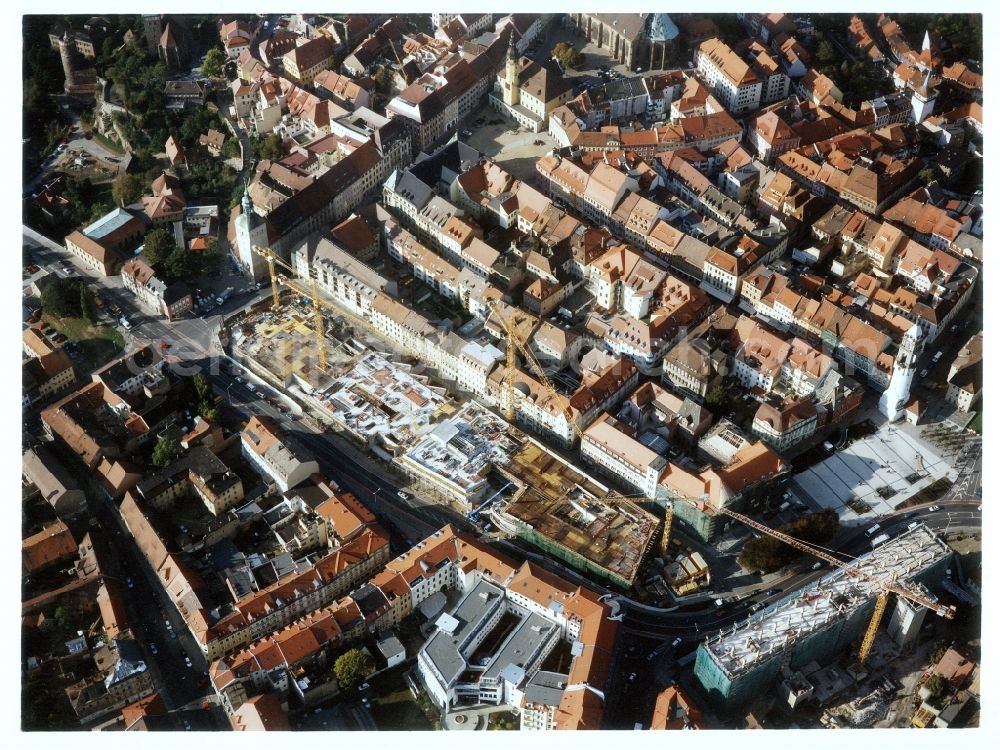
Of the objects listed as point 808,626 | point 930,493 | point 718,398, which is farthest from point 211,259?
point 930,493

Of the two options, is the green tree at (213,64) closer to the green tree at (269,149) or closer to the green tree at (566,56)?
the green tree at (269,149)

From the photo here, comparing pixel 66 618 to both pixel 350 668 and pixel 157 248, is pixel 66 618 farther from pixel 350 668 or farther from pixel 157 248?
pixel 157 248

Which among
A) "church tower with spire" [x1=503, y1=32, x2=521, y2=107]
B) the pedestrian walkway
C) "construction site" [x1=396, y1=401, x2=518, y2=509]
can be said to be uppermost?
"church tower with spire" [x1=503, y1=32, x2=521, y2=107]

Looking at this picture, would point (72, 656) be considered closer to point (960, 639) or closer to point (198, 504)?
point (198, 504)

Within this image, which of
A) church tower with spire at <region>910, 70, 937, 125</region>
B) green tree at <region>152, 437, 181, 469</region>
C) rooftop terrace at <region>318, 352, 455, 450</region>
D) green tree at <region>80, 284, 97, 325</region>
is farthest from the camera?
church tower with spire at <region>910, 70, 937, 125</region>

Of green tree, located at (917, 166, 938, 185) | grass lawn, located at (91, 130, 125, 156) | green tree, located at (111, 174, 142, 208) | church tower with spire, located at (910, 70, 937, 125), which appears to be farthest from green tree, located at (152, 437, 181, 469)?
church tower with spire, located at (910, 70, 937, 125)

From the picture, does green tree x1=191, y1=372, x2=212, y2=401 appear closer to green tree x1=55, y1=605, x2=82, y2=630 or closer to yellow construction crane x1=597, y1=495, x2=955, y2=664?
green tree x1=55, y1=605, x2=82, y2=630
